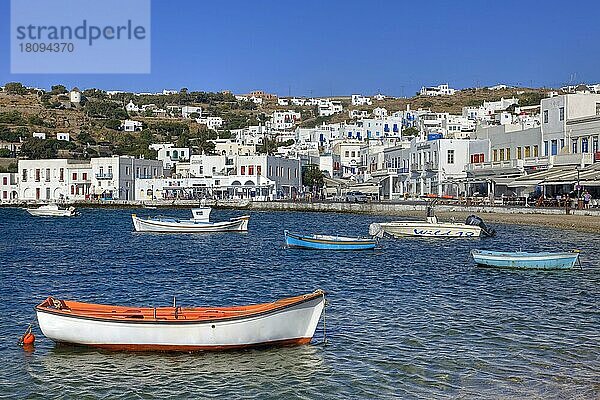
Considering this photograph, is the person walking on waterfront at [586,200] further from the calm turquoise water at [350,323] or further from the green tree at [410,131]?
the green tree at [410,131]

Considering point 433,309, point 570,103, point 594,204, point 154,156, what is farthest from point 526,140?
point 154,156

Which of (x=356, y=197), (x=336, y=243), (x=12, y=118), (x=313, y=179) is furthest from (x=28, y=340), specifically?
(x=12, y=118)

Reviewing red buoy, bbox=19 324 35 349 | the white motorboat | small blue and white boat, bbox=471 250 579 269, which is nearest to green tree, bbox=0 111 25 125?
the white motorboat

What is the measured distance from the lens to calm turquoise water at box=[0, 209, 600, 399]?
12.8 meters

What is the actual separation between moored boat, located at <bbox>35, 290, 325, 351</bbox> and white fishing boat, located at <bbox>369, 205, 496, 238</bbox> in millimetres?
27119

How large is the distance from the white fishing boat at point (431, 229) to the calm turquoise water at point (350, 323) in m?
3.00

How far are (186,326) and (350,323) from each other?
5.05 m

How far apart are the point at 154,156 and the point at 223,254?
81865 mm

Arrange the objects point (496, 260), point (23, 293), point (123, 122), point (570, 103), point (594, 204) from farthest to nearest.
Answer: point (123, 122)
point (570, 103)
point (594, 204)
point (496, 260)
point (23, 293)

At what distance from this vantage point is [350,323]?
17.8 m

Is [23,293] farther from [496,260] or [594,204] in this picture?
[594,204]

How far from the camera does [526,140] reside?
204 ft

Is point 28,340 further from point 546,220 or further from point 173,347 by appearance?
point 546,220

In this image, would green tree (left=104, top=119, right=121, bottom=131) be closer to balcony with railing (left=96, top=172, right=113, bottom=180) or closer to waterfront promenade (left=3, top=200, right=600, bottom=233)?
balcony with railing (left=96, top=172, right=113, bottom=180)
